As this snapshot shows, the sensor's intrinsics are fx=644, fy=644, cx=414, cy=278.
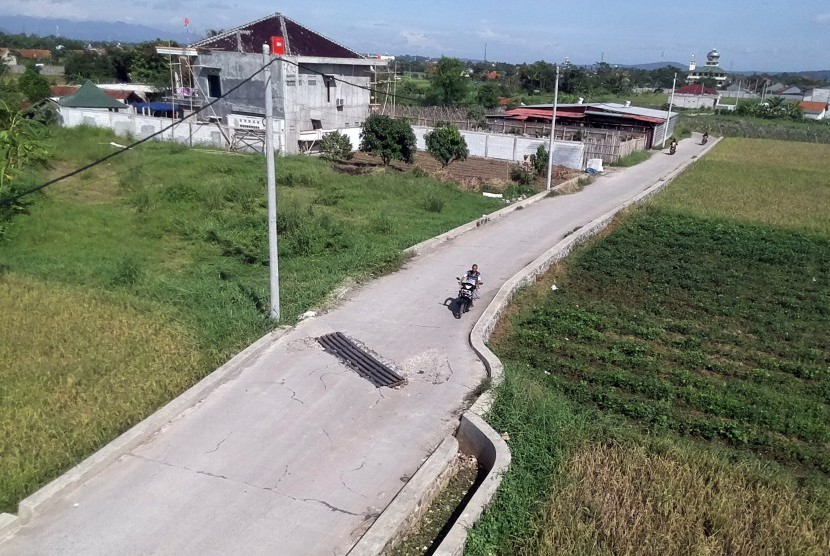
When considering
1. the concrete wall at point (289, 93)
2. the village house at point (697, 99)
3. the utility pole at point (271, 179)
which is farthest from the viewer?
the village house at point (697, 99)

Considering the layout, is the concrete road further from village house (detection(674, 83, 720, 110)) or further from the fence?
village house (detection(674, 83, 720, 110))

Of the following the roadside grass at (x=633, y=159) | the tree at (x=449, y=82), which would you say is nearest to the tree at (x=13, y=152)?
the roadside grass at (x=633, y=159)

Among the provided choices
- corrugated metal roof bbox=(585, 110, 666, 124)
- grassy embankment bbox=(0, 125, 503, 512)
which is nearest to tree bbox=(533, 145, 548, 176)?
grassy embankment bbox=(0, 125, 503, 512)

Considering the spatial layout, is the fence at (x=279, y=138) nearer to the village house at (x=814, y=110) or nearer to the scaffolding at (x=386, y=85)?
the scaffolding at (x=386, y=85)

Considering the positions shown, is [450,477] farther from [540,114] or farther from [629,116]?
[629,116]

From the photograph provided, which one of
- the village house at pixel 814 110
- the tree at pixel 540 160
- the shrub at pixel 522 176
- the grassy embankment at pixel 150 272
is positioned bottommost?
the grassy embankment at pixel 150 272

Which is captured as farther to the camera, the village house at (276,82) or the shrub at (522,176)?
the village house at (276,82)

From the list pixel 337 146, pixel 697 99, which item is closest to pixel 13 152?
pixel 337 146
